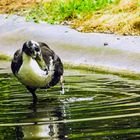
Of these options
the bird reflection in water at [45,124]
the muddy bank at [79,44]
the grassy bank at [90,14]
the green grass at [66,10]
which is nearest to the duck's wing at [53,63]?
the bird reflection in water at [45,124]

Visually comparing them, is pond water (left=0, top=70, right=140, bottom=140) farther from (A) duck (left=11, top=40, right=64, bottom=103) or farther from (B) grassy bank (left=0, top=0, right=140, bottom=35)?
(B) grassy bank (left=0, top=0, right=140, bottom=35)

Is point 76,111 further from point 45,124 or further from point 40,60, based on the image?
point 40,60

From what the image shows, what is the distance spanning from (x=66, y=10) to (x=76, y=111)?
9.77 metres

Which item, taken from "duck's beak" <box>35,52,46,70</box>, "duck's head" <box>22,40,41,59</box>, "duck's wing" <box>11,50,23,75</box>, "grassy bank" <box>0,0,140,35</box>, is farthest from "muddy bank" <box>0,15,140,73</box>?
"duck's head" <box>22,40,41,59</box>

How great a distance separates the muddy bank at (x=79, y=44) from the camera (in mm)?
12836

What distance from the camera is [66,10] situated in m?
17.7

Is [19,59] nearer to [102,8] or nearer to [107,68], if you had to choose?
[107,68]

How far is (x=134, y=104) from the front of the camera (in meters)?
8.41

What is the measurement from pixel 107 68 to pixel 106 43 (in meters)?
1.11

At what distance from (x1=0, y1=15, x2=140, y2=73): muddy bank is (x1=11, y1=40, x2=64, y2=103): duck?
2.72 m

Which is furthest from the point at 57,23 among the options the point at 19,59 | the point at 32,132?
the point at 32,132

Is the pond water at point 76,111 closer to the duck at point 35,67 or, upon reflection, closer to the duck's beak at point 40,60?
the duck at point 35,67

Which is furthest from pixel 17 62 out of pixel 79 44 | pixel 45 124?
pixel 79 44

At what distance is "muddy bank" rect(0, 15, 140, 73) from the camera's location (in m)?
12.8
